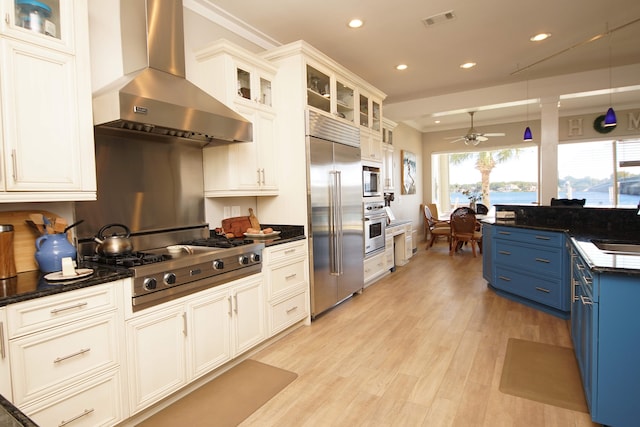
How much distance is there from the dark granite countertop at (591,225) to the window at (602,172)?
14.5ft

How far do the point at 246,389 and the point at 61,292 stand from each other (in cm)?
130

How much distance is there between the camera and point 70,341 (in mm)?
1633

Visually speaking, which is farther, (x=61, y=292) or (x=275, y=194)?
(x=275, y=194)

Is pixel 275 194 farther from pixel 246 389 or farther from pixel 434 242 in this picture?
pixel 434 242

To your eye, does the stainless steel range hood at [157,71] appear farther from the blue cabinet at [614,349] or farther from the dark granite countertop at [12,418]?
the blue cabinet at [614,349]

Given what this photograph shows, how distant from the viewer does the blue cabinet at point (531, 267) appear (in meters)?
3.40

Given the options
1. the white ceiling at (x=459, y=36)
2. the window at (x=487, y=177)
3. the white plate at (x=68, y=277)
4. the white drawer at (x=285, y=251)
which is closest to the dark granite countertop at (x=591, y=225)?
the white ceiling at (x=459, y=36)

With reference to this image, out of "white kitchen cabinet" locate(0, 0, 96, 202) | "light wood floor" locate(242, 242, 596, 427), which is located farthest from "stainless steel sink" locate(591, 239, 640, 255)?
"white kitchen cabinet" locate(0, 0, 96, 202)

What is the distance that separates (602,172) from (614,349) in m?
7.21

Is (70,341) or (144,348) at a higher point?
(70,341)

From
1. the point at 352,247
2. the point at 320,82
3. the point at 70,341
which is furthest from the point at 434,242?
the point at 70,341

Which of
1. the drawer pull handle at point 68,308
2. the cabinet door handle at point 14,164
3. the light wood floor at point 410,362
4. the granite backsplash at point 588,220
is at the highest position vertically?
the cabinet door handle at point 14,164

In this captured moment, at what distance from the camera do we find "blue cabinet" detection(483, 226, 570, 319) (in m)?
3.40

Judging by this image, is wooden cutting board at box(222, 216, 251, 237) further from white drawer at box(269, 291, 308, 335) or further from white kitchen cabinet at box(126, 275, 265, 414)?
white drawer at box(269, 291, 308, 335)
